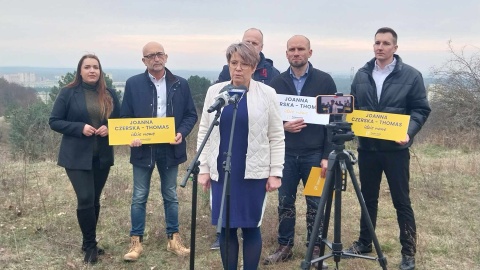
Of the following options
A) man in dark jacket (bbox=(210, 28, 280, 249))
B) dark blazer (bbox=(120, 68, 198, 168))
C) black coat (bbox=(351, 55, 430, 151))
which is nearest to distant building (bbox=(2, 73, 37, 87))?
dark blazer (bbox=(120, 68, 198, 168))

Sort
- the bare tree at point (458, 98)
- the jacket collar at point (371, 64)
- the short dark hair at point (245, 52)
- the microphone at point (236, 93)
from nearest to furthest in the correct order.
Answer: the microphone at point (236, 93) < the short dark hair at point (245, 52) < the jacket collar at point (371, 64) < the bare tree at point (458, 98)

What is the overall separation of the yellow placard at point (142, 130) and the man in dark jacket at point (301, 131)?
1.15m

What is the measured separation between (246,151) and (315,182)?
98 centimetres

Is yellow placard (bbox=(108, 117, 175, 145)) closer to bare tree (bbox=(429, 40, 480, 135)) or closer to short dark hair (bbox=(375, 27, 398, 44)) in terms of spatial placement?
short dark hair (bbox=(375, 27, 398, 44))

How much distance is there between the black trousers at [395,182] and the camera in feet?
13.3

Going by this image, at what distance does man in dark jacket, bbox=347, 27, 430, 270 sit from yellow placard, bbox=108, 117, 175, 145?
1894 mm

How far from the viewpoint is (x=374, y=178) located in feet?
14.0

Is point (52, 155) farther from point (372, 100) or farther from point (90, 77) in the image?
point (372, 100)

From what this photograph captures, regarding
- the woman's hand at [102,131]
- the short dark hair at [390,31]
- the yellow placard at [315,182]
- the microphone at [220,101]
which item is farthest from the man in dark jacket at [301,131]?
the woman's hand at [102,131]

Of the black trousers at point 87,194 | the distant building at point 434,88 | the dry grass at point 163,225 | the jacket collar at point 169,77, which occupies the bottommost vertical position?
the dry grass at point 163,225

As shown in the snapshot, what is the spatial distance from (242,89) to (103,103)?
1.93 m

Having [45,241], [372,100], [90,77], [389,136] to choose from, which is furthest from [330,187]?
[45,241]

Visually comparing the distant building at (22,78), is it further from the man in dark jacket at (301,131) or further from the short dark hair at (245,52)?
the short dark hair at (245,52)

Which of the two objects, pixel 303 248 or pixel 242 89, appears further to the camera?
pixel 303 248
